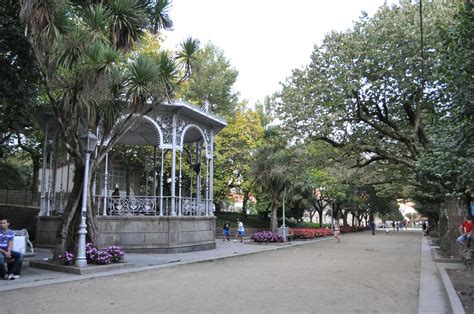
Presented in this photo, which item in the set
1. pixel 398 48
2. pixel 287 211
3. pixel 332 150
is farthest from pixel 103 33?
pixel 287 211

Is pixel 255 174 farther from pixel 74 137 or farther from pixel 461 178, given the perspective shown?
pixel 461 178

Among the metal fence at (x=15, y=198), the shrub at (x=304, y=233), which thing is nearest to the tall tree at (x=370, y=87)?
the shrub at (x=304, y=233)

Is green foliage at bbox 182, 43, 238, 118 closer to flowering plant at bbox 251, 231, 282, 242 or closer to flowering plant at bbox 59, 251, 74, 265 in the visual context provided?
flowering plant at bbox 251, 231, 282, 242

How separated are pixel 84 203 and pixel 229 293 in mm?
5233

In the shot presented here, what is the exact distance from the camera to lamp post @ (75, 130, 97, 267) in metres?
11.5

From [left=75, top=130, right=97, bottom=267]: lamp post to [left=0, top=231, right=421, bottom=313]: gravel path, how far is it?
129 cm

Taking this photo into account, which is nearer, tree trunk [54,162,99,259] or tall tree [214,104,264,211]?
tree trunk [54,162,99,259]

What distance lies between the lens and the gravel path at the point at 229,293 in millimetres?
7488

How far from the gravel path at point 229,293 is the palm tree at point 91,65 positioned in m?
3.40

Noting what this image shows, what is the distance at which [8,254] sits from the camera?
9.91 meters

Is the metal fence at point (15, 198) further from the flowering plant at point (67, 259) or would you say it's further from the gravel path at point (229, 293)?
the gravel path at point (229, 293)

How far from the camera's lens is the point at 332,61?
706 inches

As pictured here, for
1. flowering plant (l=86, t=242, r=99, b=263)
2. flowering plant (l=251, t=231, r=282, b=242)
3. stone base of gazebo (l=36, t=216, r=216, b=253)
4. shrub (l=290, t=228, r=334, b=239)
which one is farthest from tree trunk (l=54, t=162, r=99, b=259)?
shrub (l=290, t=228, r=334, b=239)

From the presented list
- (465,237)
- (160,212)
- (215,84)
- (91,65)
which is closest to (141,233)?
(160,212)
